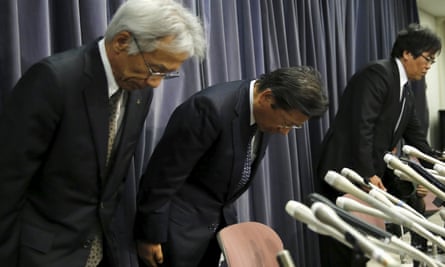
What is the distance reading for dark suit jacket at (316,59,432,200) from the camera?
2.46 m

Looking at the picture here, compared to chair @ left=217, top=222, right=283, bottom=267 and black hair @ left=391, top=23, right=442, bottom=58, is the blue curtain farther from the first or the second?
black hair @ left=391, top=23, right=442, bottom=58

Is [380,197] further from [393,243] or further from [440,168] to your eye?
[440,168]

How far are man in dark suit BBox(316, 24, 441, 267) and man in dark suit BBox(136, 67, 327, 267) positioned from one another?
0.90 metres

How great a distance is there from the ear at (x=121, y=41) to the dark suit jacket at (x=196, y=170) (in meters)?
0.42

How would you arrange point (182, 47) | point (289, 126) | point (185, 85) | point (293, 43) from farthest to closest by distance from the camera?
1. point (293, 43)
2. point (185, 85)
3. point (289, 126)
4. point (182, 47)

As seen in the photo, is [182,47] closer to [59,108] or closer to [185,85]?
[59,108]

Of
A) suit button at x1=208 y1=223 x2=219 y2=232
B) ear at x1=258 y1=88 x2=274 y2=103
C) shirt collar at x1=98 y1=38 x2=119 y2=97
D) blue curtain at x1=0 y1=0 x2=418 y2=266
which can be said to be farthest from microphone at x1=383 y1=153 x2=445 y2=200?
blue curtain at x1=0 y1=0 x2=418 y2=266

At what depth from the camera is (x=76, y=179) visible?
125cm

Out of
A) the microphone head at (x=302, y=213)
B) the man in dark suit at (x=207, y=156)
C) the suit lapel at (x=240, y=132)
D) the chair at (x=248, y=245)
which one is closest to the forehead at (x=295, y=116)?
the man in dark suit at (x=207, y=156)

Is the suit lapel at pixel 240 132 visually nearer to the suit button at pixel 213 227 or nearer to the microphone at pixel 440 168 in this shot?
the suit button at pixel 213 227

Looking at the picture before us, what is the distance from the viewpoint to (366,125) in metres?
2.46

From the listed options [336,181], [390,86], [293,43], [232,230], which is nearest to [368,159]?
[390,86]

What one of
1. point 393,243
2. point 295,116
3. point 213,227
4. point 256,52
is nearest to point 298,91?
point 295,116

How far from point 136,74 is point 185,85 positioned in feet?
2.71
